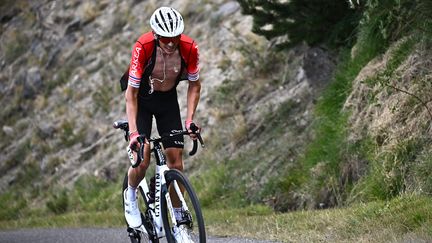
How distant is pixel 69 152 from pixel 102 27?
19.4 ft

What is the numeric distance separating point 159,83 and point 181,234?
1547 millimetres

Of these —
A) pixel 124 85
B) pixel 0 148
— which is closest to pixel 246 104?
pixel 124 85

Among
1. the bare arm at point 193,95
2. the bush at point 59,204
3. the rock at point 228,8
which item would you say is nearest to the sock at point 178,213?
the bare arm at point 193,95

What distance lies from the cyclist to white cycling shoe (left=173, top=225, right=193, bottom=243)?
2.55ft

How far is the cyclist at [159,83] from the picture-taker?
23.6 feet

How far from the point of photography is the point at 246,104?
1642 centimetres

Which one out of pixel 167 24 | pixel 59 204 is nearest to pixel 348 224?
pixel 167 24

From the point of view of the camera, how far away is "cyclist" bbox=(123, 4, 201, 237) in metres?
7.18

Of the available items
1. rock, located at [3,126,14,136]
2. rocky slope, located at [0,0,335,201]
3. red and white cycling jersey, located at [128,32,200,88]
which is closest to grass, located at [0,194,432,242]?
red and white cycling jersey, located at [128,32,200,88]

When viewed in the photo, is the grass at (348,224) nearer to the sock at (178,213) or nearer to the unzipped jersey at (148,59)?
the sock at (178,213)

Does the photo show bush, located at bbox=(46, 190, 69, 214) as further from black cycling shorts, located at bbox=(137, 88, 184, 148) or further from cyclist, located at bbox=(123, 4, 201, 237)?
black cycling shorts, located at bbox=(137, 88, 184, 148)

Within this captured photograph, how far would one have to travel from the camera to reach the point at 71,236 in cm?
1108

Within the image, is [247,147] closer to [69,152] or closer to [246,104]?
[246,104]

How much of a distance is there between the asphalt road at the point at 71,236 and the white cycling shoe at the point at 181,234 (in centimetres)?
221
